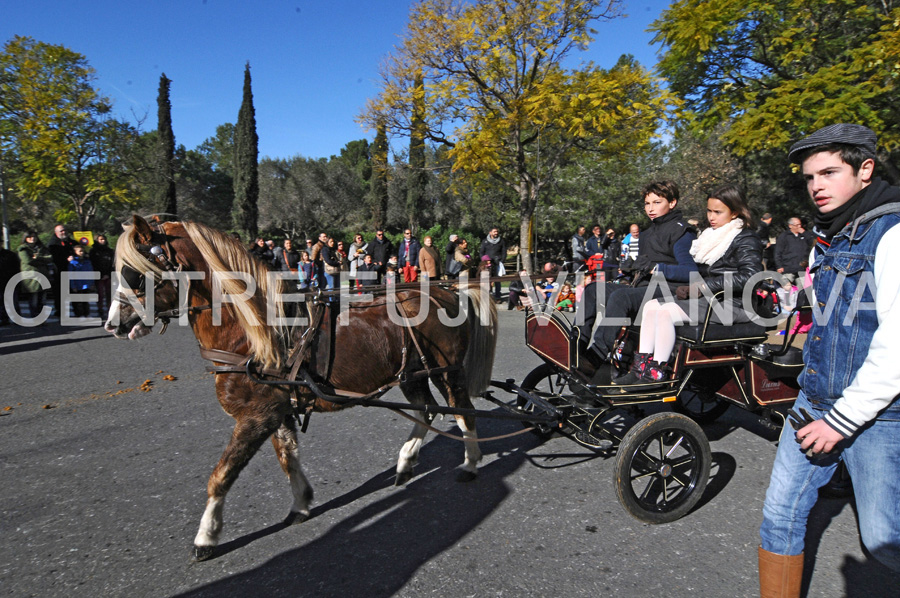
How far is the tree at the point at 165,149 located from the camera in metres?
27.1

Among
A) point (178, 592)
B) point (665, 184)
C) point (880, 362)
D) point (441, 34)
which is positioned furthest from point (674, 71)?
point (178, 592)

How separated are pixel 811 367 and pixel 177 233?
10.8ft

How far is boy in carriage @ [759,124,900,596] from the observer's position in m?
1.65

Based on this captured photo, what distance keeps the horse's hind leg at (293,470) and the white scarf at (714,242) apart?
10.7 feet

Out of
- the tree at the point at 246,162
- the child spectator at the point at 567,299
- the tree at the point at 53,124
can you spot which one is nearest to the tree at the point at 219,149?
the tree at the point at 246,162

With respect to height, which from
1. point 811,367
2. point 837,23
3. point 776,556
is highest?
point 837,23

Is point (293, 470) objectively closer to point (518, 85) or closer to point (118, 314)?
point (118, 314)

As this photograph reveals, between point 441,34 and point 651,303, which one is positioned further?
point 441,34

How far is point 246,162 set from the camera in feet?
106

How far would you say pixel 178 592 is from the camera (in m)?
2.64

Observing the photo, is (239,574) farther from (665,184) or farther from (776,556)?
(665,184)

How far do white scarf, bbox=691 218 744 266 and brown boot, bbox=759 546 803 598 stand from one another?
2475 mm

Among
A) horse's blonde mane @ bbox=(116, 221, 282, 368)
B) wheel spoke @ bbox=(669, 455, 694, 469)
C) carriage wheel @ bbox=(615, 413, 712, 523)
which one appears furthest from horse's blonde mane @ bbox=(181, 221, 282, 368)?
A: wheel spoke @ bbox=(669, 455, 694, 469)

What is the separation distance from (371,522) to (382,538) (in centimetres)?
21
